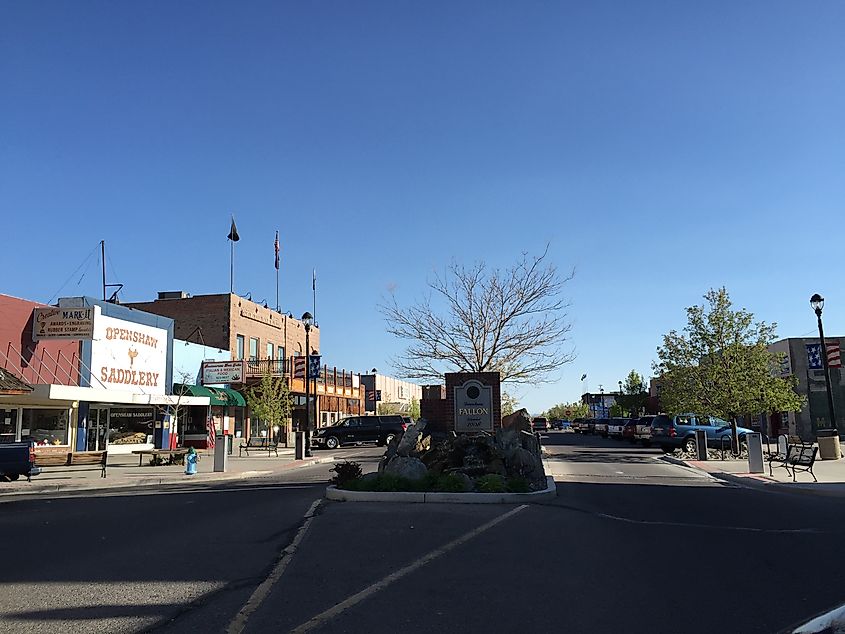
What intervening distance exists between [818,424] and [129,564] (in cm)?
4396

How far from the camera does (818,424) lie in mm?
43312

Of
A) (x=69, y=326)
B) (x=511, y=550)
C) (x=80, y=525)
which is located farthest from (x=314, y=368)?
(x=511, y=550)

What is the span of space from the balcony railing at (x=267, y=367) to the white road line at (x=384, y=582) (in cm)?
3206

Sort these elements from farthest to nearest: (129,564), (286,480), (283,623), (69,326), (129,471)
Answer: (69,326), (129,471), (286,480), (129,564), (283,623)

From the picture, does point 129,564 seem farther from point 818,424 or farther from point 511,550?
point 818,424

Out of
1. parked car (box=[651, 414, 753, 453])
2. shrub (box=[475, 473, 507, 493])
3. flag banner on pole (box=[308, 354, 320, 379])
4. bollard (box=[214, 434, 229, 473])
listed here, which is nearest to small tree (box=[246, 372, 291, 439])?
flag banner on pole (box=[308, 354, 320, 379])

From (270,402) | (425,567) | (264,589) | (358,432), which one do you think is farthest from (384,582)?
(358,432)

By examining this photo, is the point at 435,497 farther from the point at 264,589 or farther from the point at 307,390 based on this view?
the point at 307,390

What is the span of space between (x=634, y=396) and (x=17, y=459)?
69320 mm

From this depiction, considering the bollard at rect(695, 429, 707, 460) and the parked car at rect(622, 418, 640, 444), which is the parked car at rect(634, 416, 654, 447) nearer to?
the parked car at rect(622, 418, 640, 444)

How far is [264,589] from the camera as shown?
7145 millimetres

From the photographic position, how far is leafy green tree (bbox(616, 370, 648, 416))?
78.4 metres

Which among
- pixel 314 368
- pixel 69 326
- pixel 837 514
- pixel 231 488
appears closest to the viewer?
pixel 837 514

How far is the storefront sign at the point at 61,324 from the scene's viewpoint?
26.5 m
